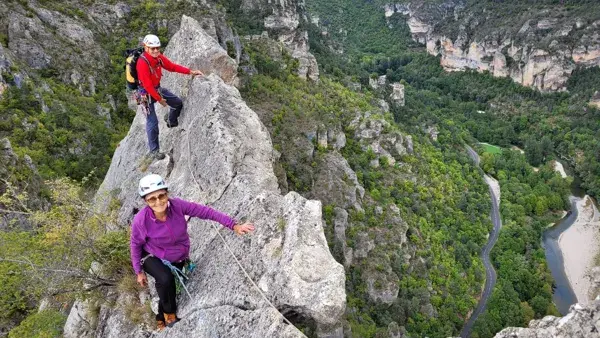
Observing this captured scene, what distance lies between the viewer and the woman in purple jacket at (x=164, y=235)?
6289 millimetres

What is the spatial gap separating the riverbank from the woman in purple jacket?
143 ft

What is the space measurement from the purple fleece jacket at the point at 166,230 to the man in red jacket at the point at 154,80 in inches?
175

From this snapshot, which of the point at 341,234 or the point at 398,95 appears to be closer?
the point at 341,234

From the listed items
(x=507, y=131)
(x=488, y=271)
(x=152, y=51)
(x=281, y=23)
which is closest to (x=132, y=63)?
(x=152, y=51)

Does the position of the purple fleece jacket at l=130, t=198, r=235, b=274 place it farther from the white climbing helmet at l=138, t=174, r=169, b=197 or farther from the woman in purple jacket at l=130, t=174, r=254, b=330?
the white climbing helmet at l=138, t=174, r=169, b=197

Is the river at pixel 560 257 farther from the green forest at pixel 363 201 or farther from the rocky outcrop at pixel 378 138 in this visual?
the rocky outcrop at pixel 378 138

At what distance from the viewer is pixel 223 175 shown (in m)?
8.65

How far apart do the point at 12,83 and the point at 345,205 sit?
22903 mm

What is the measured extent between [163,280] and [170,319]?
33.5 inches

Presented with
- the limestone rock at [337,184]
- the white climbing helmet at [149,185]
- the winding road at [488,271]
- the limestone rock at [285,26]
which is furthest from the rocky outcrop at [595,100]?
the white climbing helmet at [149,185]

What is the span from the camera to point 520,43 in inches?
3777

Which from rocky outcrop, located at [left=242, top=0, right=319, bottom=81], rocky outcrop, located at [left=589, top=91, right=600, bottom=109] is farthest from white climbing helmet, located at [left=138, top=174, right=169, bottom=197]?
rocky outcrop, located at [left=589, top=91, right=600, bottom=109]

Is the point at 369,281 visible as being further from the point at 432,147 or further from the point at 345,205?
the point at 432,147

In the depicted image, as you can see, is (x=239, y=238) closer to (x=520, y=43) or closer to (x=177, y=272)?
(x=177, y=272)
